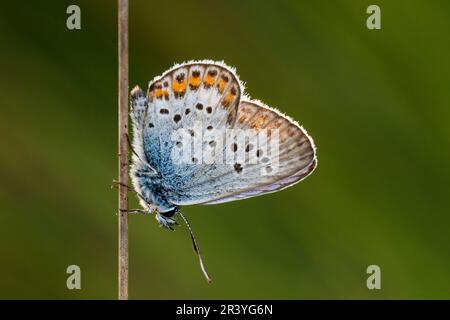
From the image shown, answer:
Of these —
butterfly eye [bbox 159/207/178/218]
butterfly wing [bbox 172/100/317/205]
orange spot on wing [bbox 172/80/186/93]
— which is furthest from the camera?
orange spot on wing [bbox 172/80/186/93]

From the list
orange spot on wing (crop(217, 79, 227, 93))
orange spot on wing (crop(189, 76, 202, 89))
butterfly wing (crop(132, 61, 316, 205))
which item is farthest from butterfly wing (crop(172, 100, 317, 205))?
orange spot on wing (crop(189, 76, 202, 89))

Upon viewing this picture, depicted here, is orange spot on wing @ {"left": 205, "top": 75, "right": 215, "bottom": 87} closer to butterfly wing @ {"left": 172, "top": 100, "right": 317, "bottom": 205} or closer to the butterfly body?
the butterfly body

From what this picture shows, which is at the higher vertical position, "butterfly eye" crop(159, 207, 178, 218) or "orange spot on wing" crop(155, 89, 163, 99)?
"orange spot on wing" crop(155, 89, 163, 99)

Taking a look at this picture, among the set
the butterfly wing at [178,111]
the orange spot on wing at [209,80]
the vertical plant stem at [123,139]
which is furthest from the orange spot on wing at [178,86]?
the vertical plant stem at [123,139]

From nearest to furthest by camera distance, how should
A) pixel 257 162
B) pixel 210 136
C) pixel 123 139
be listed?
pixel 123 139 < pixel 257 162 < pixel 210 136

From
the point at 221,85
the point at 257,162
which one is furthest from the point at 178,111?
the point at 257,162

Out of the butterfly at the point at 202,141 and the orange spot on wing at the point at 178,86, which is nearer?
the butterfly at the point at 202,141

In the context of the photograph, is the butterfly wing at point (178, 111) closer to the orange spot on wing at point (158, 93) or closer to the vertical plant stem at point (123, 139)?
the orange spot on wing at point (158, 93)

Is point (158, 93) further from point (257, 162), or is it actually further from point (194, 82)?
point (257, 162)

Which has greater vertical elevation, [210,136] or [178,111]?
[178,111]
